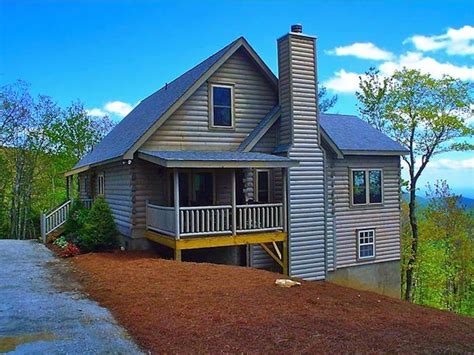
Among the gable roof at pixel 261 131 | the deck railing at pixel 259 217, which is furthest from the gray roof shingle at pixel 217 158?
the deck railing at pixel 259 217

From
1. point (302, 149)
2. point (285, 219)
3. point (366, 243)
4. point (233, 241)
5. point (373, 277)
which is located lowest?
point (373, 277)

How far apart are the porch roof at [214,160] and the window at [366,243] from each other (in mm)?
5629

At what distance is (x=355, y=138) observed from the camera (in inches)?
726

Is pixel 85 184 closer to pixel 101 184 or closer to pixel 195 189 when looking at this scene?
pixel 101 184

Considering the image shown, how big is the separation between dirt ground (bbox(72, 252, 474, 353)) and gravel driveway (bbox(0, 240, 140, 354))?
32cm

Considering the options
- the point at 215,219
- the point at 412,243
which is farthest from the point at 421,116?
the point at 215,219

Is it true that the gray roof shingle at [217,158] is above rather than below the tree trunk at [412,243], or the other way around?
above

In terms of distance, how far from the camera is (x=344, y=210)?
1756cm

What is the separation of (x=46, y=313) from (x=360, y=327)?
5.57 m

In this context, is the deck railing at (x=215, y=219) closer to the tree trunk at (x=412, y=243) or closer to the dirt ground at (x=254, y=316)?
the dirt ground at (x=254, y=316)

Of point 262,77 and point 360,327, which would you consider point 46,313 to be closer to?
point 360,327

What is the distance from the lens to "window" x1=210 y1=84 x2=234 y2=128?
15.9 meters

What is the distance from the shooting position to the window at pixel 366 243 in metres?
17.9

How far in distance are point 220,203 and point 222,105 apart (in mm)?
3446
